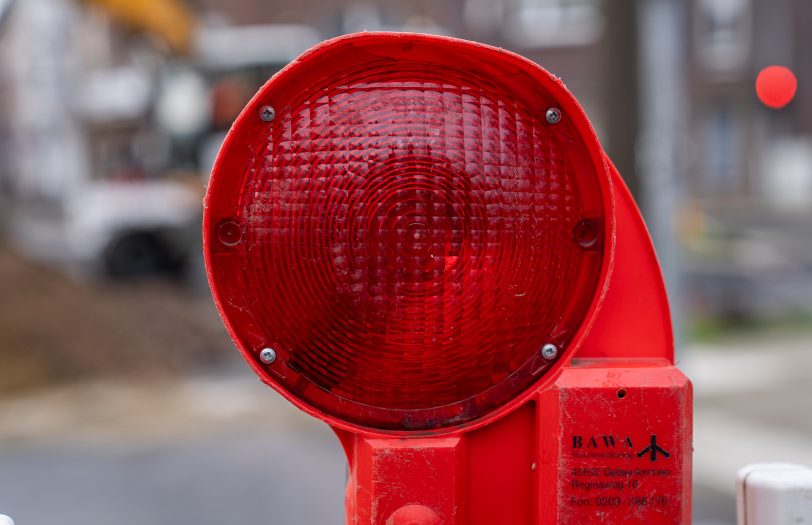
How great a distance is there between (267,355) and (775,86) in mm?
1697

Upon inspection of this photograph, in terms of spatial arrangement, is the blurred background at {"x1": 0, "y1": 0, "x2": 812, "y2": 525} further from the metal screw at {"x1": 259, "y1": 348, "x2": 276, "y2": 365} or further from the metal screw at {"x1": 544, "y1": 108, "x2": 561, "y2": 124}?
the metal screw at {"x1": 259, "y1": 348, "x2": 276, "y2": 365}

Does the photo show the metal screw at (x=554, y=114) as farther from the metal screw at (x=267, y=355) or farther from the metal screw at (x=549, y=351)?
the metal screw at (x=267, y=355)

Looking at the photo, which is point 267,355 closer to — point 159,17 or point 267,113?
point 267,113

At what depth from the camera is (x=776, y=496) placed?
130 cm

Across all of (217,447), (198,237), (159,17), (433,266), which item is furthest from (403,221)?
(159,17)

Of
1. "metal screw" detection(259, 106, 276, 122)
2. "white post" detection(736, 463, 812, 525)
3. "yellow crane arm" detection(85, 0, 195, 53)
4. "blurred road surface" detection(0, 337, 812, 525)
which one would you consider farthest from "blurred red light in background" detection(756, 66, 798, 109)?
"yellow crane arm" detection(85, 0, 195, 53)

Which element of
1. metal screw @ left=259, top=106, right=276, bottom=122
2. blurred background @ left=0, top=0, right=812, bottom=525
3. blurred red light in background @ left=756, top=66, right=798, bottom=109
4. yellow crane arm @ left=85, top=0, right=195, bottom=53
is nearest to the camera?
metal screw @ left=259, top=106, right=276, bottom=122

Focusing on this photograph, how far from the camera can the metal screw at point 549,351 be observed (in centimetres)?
126

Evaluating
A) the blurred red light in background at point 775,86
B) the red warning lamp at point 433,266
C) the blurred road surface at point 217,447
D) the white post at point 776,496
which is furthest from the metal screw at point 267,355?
the blurred road surface at point 217,447

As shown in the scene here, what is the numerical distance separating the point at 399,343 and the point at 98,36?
24.8 meters

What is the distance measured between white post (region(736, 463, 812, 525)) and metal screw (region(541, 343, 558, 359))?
34cm

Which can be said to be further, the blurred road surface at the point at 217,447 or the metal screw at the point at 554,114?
the blurred road surface at the point at 217,447

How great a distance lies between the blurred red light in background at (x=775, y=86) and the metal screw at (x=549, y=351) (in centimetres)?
147

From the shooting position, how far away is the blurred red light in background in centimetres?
249
